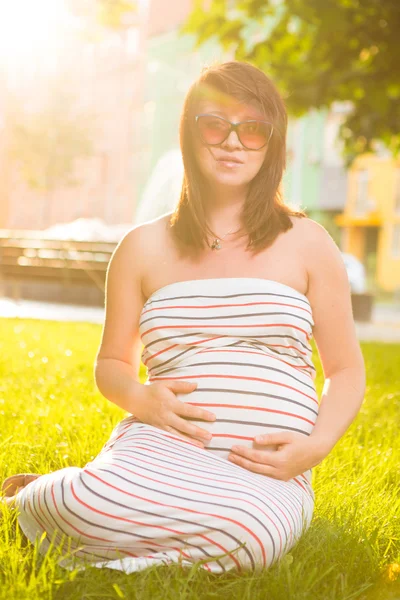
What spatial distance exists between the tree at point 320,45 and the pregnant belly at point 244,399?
486 centimetres

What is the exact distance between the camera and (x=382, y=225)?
34.8 m

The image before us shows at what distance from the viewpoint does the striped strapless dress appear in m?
2.06

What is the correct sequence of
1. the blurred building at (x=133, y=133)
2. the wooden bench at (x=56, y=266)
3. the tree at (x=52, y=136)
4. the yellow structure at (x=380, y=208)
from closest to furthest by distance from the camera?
1. the wooden bench at (x=56, y=266)
2. the tree at (x=52, y=136)
3. the yellow structure at (x=380, y=208)
4. the blurred building at (x=133, y=133)

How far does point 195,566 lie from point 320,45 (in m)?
6.34

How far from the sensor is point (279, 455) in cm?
227

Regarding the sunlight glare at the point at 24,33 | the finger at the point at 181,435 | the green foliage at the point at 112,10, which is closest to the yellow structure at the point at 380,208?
the sunlight glare at the point at 24,33

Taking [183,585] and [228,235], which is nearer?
[183,585]

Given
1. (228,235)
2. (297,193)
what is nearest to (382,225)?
(297,193)

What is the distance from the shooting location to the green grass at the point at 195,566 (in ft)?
6.65

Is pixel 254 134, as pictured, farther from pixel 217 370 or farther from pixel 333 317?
pixel 217 370

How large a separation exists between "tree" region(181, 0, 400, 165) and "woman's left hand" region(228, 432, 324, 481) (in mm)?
5018

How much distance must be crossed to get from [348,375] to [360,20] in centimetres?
537

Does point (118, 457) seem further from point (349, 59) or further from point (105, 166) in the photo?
point (105, 166)

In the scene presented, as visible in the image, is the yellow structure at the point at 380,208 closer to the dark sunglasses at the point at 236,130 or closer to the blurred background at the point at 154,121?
the blurred background at the point at 154,121
